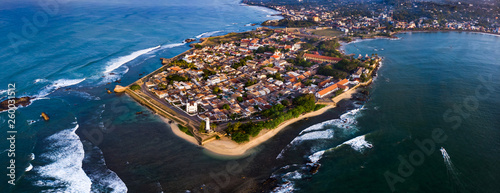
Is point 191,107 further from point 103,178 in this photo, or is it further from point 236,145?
point 103,178

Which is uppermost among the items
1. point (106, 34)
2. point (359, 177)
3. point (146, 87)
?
point (106, 34)

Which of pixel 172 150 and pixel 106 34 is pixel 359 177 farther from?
pixel 106 34

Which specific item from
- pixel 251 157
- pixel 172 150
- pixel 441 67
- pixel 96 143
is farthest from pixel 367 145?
pixel 441 67

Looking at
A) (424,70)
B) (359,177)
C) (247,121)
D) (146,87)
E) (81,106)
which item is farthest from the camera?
(424,70)

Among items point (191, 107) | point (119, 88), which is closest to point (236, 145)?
point (191, 107)

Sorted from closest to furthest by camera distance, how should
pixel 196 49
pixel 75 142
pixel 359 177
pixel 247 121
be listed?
pixel 359 177 → pixel 75 142 → pixel 247 121 → pixel 196 49

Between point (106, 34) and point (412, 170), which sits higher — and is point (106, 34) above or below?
above
